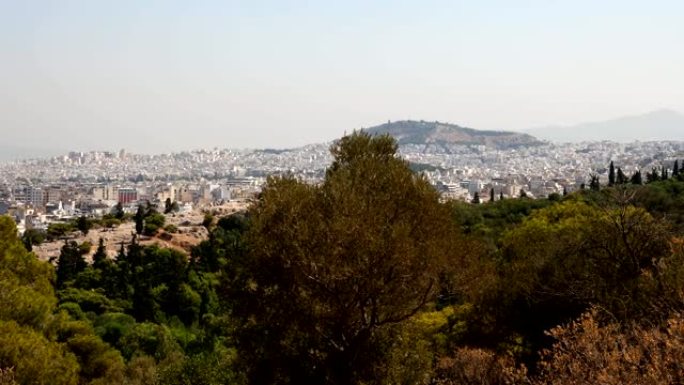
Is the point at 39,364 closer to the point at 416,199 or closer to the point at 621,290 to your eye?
the point at 416,199

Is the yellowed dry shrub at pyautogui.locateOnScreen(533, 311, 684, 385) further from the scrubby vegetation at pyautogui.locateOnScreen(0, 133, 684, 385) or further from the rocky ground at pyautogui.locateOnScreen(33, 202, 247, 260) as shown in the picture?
the rocky ground at pyautogui.locateOnScreen(33, 202, 247, 260)

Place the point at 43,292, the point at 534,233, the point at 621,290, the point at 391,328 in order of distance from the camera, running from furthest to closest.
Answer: the point at 534,233, the point at 43,292, the point at 621,290, the point at 391,328

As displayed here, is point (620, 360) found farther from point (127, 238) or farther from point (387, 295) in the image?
point (127, 238)

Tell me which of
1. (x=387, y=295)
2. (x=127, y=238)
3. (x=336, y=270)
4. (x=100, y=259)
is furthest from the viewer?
(x=127, y=238)

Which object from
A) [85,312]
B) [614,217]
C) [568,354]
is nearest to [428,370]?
[568,354]

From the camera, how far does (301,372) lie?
835cm

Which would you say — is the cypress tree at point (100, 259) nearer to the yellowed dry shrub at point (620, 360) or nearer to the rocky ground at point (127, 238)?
the rocky ground at point (127, 238)

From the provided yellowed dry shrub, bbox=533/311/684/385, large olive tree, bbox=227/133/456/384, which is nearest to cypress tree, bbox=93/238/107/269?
large olive tree, bbox=227/133/456/384

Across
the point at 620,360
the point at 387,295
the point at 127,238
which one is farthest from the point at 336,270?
the point at 127,238

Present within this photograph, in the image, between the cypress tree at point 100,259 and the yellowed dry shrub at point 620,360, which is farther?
the cypress tree at point 100,259

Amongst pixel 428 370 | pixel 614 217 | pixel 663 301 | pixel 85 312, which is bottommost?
pixel 85 312

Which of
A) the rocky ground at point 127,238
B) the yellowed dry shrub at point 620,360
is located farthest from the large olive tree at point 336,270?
the rocky ground at point 127,238

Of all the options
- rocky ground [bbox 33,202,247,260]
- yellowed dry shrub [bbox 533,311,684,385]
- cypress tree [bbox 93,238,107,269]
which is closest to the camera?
yellowed dry shrub [bbox 533,311,684,385]

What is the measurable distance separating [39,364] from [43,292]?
2.92m
